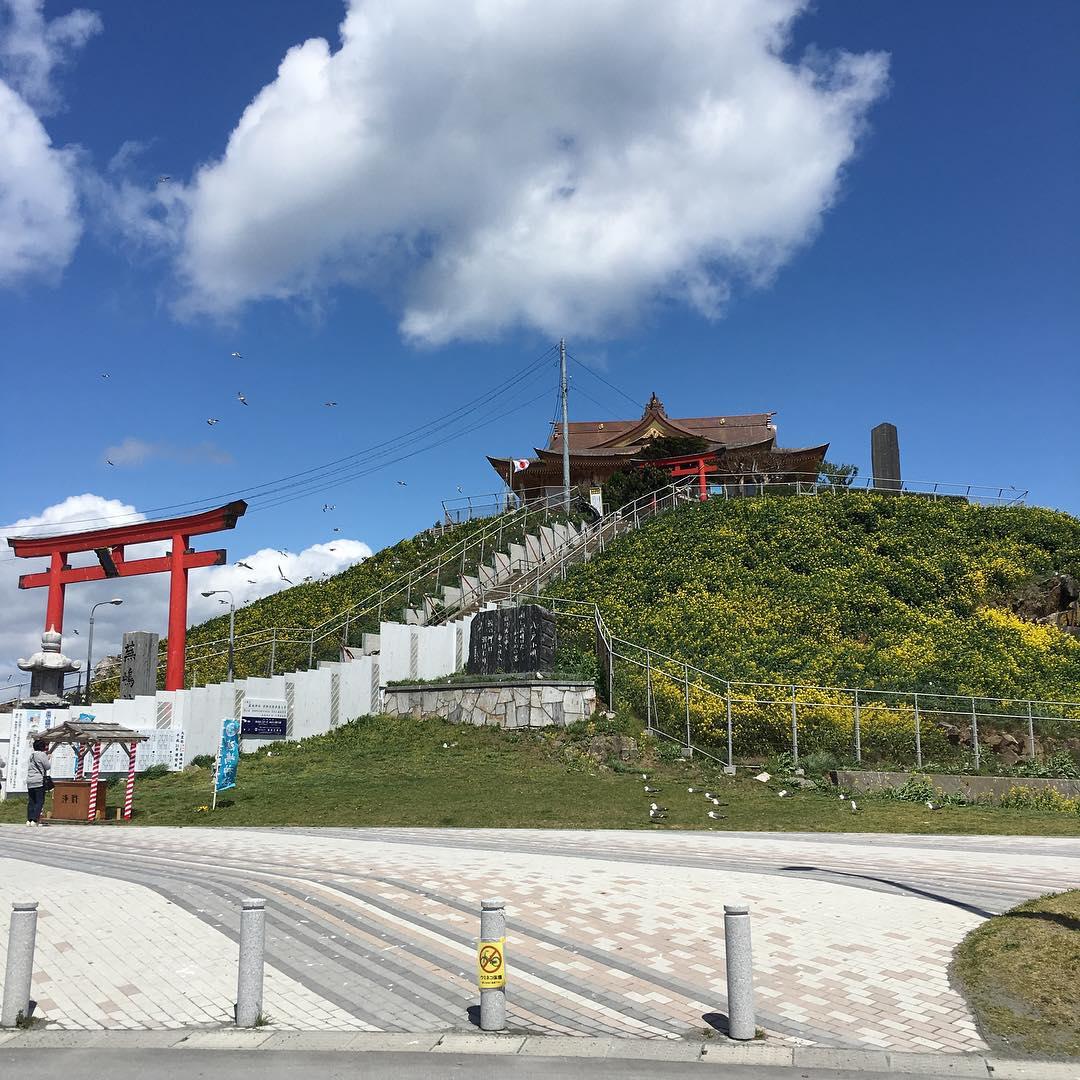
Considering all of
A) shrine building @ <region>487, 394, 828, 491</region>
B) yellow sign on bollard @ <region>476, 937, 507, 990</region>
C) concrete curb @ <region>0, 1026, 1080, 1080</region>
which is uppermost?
shrine building @ <region>487, 394, 828, 491</region>

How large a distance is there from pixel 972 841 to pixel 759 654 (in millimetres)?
12028

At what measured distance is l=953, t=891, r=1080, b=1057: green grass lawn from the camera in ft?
19.1

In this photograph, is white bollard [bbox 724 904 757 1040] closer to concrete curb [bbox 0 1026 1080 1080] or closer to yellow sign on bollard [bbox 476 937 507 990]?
→ concrete curb [bbox 0 1026 1080 1080]

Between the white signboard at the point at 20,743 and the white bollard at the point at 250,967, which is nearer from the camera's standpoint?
the white bollard at the point at 250,967

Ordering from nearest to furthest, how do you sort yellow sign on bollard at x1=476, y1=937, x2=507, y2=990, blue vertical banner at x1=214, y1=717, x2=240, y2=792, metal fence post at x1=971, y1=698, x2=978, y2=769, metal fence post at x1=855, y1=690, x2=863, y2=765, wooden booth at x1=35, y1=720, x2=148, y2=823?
yellow sign on bollard at x1=476, y1=937, x2=507, y2=990
wooden booth at x1=35, y1=720, x2=148, y2=823
blue vertical banner at x1=214, y1=717, x2=240, y2=792
metal fence post at x1=855, y1=690, x2=863, y2=765
metal fence post at x1=971, y1=698, x2=978, y2=769

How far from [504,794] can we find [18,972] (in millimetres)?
12216

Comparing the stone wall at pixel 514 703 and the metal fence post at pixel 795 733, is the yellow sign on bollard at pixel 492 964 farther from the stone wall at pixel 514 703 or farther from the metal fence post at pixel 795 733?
the stone wall at pixel 514 703

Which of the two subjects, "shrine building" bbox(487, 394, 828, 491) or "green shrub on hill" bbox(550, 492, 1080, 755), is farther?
"shrine building" bbox(487, 394, 828, 491)

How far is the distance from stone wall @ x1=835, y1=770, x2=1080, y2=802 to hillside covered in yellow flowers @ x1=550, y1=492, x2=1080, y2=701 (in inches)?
152

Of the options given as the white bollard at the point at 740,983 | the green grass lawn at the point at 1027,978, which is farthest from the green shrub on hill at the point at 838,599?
the white bollard at the point at 740,983

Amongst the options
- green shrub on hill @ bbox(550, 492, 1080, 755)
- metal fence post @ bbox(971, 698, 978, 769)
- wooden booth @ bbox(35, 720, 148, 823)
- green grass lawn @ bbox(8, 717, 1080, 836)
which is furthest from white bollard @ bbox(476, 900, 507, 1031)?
metal fence post @ bbox(971, 698, 978, 769)

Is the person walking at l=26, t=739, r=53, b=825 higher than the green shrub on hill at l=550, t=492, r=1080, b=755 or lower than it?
lower

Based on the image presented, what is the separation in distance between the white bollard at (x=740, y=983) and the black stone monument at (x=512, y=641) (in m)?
17.5

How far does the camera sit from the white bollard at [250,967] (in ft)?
20.2
